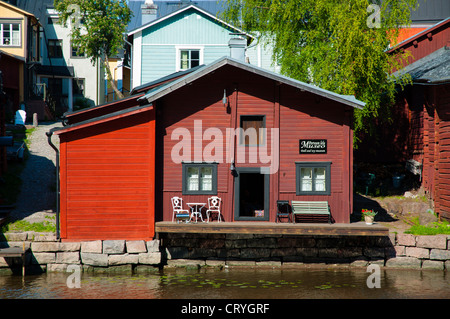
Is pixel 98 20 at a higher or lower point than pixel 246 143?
higher

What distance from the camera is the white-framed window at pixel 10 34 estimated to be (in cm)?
3893

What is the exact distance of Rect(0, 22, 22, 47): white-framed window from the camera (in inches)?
1533

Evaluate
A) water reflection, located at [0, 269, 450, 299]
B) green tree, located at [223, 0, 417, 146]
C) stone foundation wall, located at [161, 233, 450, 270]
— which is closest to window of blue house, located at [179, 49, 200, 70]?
green tree, located at [223, 0, 417, 146]

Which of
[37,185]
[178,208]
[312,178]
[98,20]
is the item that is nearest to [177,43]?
[98,20]

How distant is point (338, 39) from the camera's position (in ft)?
77.4

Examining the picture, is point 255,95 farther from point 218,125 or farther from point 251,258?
point 251,258

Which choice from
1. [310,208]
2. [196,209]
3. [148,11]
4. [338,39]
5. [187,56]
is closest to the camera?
[310,208]

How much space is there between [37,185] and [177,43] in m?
13.3

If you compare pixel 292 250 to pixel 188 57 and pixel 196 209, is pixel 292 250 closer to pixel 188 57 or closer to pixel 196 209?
pixel 196 209

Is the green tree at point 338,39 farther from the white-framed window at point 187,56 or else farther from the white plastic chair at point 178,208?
the white plastic chair at point 178,208

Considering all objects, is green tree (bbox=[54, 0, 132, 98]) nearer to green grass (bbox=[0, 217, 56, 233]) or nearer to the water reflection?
green grass (bbox=[0, 217, 56, 233])

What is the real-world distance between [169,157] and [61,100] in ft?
87.0

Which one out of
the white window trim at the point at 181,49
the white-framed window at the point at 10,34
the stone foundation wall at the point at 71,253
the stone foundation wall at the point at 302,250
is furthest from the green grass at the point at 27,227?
the white-framed window at the point at 10,34
